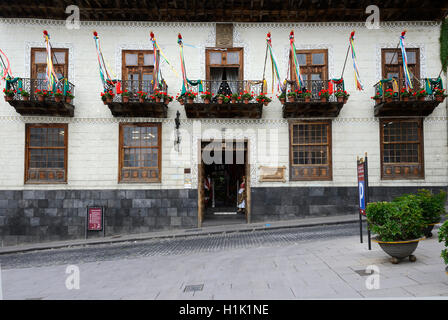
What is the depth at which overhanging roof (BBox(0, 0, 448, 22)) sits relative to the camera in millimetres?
14359

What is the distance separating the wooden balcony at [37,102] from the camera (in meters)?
13.7

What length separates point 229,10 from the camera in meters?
14.7

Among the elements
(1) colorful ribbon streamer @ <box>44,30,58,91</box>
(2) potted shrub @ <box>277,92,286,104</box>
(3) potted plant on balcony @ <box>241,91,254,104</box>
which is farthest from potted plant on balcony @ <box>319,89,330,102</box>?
(1) colorful ribbon streamer @ <box>44,30,58,91</box>

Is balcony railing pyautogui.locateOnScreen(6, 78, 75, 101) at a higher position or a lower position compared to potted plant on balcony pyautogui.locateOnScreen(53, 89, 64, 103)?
higher

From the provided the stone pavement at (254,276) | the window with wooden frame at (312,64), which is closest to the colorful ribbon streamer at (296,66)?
the window with wooden frame at (312,64)

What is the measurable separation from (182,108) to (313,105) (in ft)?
19.9

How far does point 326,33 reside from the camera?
1511 cm

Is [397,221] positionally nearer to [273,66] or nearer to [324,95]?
[324,95]

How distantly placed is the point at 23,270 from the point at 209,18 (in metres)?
12.8

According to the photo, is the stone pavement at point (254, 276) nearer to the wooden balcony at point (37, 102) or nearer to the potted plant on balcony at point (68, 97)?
the wooden balcony at point (37, 102)

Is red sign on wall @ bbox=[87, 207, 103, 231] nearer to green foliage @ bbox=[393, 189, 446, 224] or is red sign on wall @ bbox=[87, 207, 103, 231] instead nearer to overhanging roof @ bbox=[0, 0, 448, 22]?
overhanging roof @ bbox=[0, 0, 448, 22]

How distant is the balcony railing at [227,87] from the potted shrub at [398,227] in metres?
8.61

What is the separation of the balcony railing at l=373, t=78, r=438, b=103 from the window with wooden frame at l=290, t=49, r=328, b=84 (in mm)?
2557

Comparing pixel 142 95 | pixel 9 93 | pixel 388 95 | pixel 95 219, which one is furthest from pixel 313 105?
pixel 9 93
